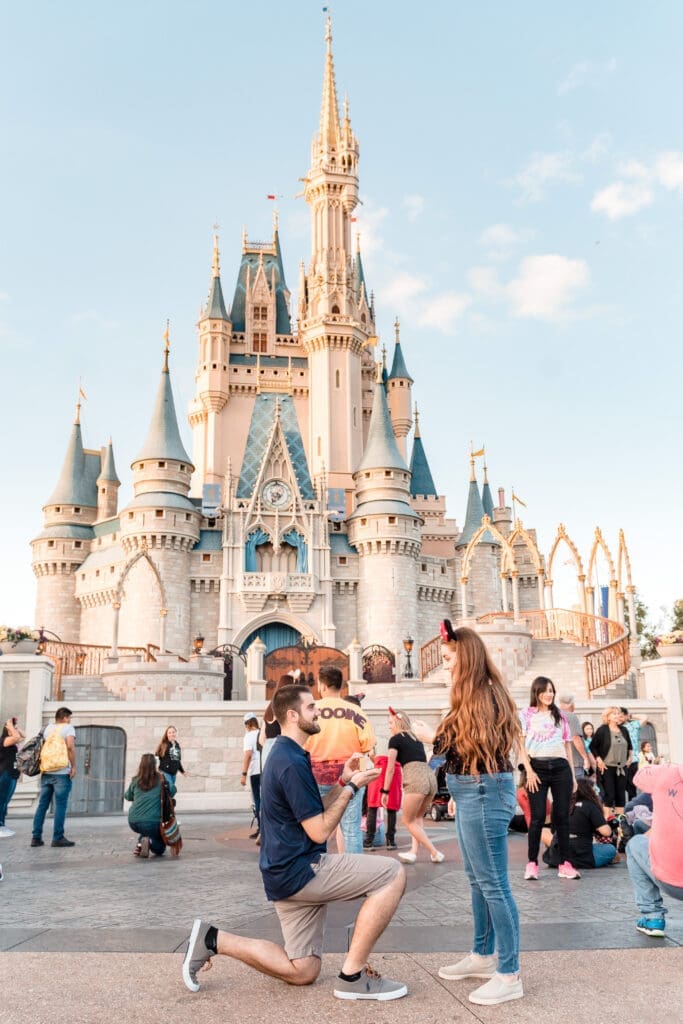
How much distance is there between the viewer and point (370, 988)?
3.78m

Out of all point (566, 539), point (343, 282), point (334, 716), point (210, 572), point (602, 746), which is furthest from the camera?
point (343, 282)

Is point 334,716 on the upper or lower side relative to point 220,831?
upper

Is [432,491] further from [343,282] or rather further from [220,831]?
[220,831]

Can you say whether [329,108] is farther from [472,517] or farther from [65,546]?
[65,546]

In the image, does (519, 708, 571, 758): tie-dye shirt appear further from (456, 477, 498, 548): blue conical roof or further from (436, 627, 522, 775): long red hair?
(456, 477, 498, 548): blue conical roof

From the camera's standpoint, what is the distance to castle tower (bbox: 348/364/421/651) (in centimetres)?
4072

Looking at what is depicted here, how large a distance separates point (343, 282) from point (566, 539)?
29165 millimetres

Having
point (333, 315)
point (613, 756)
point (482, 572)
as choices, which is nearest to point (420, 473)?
point (482, 572)

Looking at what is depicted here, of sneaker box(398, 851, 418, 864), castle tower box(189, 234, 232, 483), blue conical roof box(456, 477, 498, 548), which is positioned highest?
castle tower box(189, 234, 232, 483)

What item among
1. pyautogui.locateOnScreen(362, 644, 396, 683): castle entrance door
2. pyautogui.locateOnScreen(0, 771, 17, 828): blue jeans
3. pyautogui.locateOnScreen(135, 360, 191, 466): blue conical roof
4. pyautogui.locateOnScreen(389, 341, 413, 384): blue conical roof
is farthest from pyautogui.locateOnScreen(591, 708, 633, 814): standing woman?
pyautogui.locateOnScreen(389, 341, 413, 384): blue conical roof

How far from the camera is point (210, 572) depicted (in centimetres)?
4119

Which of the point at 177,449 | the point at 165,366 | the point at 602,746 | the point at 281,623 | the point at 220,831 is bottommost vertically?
the point at 220,831

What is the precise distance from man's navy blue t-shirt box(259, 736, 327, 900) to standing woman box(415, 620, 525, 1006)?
0.60m

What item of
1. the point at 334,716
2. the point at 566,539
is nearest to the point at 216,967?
the point at 334,716
